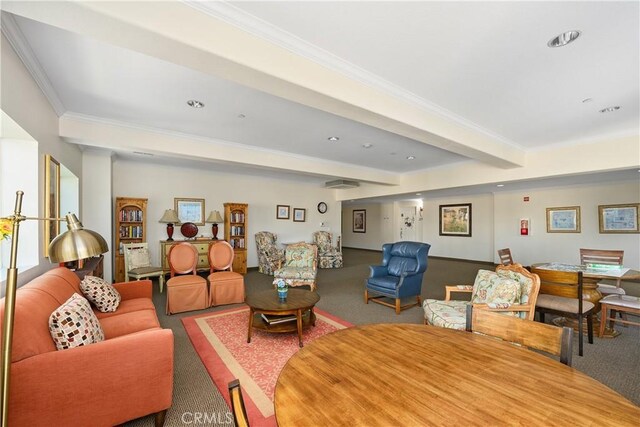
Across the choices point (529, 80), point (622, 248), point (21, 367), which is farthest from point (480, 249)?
point (21, 367)

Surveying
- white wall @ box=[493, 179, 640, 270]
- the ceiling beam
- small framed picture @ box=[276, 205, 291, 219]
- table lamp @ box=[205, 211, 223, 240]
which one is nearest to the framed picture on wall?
white wall @ box=[493, 179, 640, 270]

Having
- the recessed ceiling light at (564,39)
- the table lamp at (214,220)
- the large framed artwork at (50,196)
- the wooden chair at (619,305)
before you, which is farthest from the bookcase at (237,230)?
the wooden chair at (619,305)

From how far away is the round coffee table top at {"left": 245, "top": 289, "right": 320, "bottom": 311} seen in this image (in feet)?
10.1

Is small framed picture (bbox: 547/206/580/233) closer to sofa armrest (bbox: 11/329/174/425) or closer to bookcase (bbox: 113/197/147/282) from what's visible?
sofa armrest (bbox: 11/329/174/425)

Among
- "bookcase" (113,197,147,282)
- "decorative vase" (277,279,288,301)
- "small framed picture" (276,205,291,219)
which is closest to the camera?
"decorative vase" (277,279,288,301)

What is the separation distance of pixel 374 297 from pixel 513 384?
3916 mm

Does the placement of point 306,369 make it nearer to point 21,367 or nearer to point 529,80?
point 21,367

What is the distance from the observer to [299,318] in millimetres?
3047

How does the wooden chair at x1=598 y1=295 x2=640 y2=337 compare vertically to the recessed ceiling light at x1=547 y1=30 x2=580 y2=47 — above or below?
below

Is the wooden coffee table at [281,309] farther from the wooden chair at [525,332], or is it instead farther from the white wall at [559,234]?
the white wall at [559,234]

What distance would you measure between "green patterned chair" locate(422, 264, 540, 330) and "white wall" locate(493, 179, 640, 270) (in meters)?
6.21

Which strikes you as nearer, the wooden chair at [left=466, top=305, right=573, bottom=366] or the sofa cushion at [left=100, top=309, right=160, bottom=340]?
the wooden chair at [left=466, top=305, right=573, bottom=366]

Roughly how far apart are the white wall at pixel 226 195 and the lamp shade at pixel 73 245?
5373mm

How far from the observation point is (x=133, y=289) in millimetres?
3385
